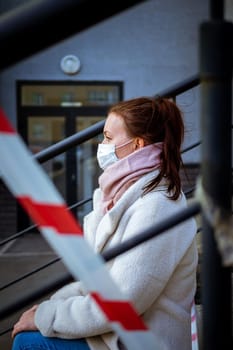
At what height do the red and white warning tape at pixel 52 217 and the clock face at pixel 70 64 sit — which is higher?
the clock face at pixel 70 64

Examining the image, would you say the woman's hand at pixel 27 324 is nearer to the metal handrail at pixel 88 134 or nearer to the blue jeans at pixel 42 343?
the blue jeans at pixel 42 343

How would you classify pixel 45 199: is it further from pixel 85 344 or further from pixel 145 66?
pixel 145 66

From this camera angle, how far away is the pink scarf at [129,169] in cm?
145

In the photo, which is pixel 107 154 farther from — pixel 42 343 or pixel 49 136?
pixel 49 136

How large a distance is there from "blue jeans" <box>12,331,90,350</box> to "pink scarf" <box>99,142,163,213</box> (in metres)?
0.43

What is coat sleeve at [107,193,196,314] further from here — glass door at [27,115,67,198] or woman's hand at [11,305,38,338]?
glass door at [27,115,67,198]

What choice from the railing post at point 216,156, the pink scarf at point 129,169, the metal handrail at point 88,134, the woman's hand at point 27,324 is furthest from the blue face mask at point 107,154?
the railing post at point 216,156

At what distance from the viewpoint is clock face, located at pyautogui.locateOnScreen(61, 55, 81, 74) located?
287 inches

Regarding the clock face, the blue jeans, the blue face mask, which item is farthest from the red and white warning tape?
the clock face

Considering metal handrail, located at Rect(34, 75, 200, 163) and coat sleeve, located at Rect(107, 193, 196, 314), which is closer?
coat sleeve, located at Rect(107, 193, 196, 314)

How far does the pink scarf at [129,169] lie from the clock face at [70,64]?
6051mm

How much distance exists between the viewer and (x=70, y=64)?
7289 mm

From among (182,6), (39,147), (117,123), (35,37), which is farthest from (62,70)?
(35,37)

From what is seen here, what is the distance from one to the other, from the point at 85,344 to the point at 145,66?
21.2 ft
